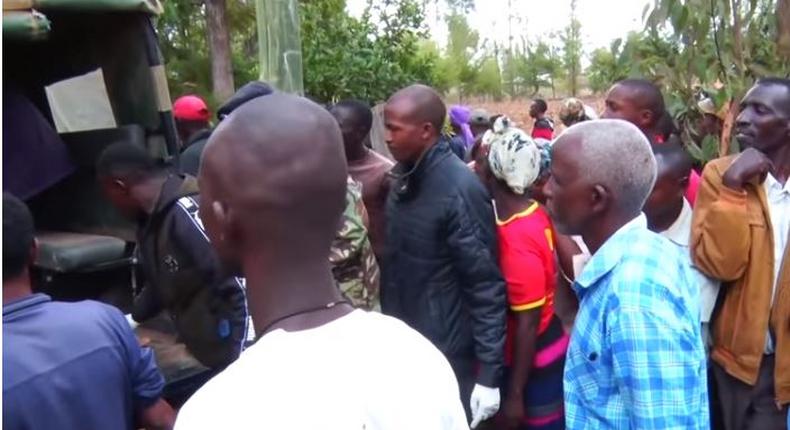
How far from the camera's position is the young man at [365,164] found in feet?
13.6

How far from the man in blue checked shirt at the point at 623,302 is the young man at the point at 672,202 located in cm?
87

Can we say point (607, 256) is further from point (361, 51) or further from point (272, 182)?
point (361, 51)

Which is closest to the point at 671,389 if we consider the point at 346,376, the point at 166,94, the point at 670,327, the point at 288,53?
the point at 670,327

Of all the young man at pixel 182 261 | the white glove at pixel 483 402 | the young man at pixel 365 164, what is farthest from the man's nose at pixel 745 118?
the young man at pixel 182 261

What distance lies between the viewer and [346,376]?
123 centimetres

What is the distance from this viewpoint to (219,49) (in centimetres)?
1292

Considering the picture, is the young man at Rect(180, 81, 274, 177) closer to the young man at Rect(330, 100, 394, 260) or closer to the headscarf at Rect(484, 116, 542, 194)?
the young man at Rect(330, 100, 394, 260)

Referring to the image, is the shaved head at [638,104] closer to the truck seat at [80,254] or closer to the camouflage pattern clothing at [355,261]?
the camouflage pattern clothing at [355,261]

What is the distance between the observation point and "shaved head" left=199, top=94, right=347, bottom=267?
1301mm

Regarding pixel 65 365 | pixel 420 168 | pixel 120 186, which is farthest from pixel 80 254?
pixel 65 365

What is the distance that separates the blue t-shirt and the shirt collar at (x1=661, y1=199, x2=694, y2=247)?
1778 millimetres

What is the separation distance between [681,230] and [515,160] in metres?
0.60

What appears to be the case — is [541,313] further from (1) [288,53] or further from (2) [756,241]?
(1) [288,53]

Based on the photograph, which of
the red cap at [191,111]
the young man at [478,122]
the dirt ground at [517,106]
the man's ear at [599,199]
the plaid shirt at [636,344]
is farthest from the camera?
the dirt ground at [517,106]
